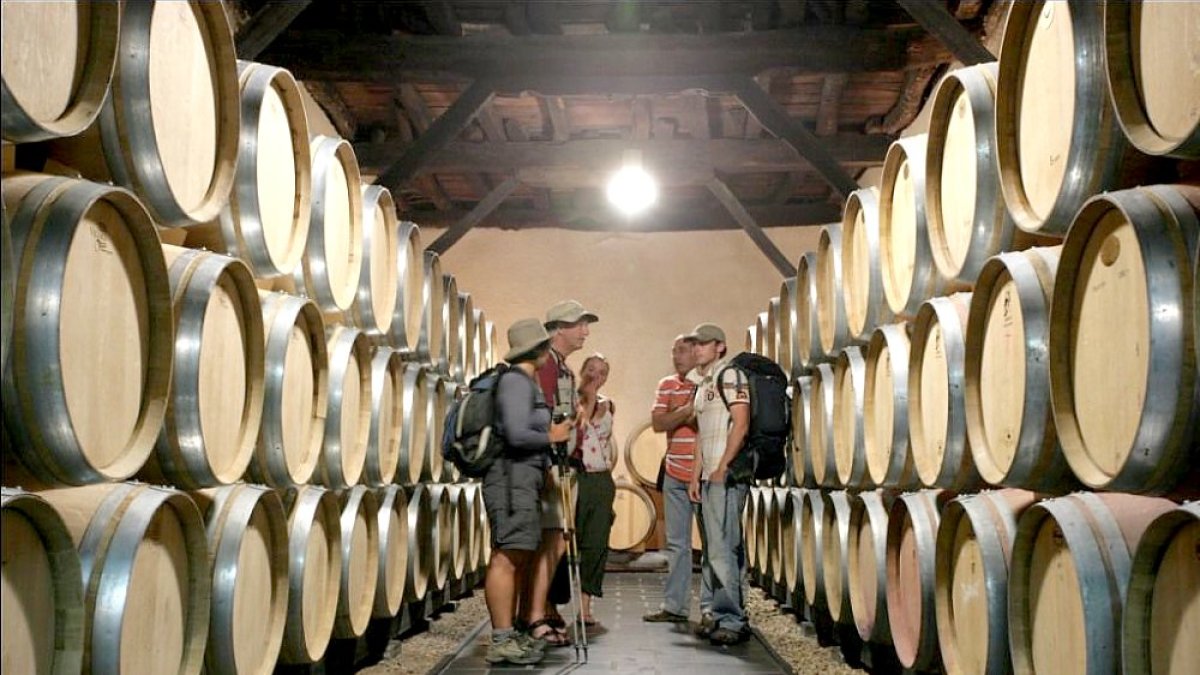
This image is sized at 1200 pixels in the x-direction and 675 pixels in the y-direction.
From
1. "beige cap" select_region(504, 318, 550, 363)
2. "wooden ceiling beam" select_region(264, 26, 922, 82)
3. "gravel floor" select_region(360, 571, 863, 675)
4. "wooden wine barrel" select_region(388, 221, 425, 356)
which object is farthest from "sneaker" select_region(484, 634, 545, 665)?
"wooden ceiling beam" select_region(264, 26, 922, 82)

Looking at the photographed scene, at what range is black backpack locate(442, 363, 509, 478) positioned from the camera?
5395 millimetres

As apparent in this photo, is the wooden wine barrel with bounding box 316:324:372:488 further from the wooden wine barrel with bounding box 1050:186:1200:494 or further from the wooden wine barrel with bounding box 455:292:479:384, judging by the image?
the wooden wine barrel with bounding box 455:292:479:384

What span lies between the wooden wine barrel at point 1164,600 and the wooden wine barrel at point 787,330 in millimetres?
4501

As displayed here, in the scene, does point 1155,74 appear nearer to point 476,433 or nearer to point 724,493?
point 476,433

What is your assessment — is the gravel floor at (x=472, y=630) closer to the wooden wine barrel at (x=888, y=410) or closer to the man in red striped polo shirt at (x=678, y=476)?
the man in red striped polo shirt at (x=678, y=476)

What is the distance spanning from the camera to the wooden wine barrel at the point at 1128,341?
2.22 m

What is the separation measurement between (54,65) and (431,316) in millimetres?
4696

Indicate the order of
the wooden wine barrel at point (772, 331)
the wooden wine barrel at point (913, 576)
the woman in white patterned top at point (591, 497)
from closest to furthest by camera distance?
the wooden wine barrel at point (913, 576) < the woman in white patterned top at point (591, 497) < the wooden wine barrel at point (772, 331)

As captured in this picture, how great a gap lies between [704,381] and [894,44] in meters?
3.14

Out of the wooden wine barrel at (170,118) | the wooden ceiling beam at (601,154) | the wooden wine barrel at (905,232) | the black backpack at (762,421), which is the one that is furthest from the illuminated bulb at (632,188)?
the wooden wine barrel at (170,118)

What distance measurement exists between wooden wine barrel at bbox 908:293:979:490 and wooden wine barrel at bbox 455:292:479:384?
4.24 meters

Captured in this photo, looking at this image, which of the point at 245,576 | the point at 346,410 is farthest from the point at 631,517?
the point at 245,576

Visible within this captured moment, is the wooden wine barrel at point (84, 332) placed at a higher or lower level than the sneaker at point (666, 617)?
higher

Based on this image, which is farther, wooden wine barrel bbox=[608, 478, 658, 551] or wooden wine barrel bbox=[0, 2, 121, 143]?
wooden wine barrel bbox=[608, 478, 658, 551]
